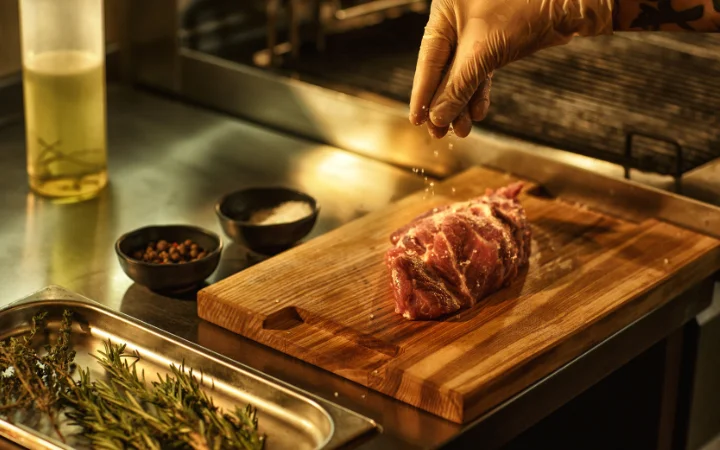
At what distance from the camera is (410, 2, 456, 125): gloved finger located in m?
1.88

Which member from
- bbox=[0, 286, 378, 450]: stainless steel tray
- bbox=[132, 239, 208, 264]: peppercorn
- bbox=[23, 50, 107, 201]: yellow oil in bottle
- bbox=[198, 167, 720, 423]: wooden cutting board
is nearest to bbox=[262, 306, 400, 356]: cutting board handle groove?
bbox=[198, 167, 720, 423]: wooden cutting board

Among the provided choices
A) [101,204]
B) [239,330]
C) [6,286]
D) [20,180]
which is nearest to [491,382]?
[239,330]

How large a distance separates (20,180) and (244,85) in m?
0.60

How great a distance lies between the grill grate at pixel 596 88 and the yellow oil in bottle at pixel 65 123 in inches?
23.7

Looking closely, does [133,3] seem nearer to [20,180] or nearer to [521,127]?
[20,180]

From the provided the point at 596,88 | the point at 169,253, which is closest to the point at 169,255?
the point at 169,253

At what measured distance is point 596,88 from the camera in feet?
8.47

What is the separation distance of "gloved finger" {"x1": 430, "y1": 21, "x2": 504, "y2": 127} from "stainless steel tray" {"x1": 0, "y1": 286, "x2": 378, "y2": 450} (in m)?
0.53

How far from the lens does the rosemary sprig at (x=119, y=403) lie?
1523 millimetres

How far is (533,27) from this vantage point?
1.87 metres

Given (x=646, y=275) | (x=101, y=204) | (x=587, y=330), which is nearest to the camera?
(x=587, y=330)

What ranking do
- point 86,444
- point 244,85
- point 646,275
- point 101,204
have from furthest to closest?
point 244,85, point 101,204, point 646,275, point 86,444

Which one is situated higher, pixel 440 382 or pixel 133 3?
pixel 133 3

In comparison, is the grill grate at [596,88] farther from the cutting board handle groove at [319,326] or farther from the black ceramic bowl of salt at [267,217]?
the cutting board handle groove at [319,326]
